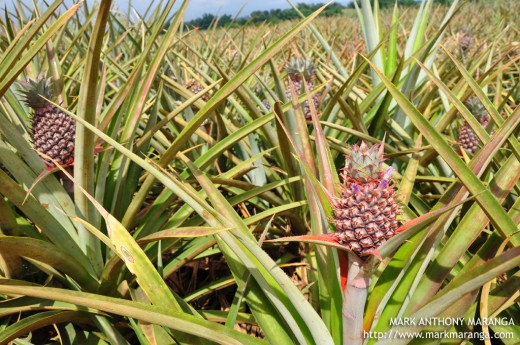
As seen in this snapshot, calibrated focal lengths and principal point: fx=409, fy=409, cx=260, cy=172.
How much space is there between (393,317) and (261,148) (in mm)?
1042

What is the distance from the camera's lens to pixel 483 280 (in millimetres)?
554

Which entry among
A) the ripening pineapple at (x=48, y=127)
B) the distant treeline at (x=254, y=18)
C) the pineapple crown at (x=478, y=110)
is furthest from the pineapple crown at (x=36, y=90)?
the pineapple crown at (x=478, y=110)

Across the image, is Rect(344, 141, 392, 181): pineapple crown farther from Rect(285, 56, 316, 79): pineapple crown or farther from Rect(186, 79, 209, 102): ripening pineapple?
Rect(186, 79, 209, 102): ripening pineapple

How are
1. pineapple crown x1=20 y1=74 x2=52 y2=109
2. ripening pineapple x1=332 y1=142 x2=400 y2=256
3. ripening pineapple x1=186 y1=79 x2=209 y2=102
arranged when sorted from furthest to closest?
ripening pineapple x1=186 y1=79 x2=209 y2=102 < pineapple crown x1=20 y1=74 x2=52 y2=109 < ripening pineapple x1=332 y1=142 x2=400 y2=256

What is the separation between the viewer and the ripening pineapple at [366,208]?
2.07ft

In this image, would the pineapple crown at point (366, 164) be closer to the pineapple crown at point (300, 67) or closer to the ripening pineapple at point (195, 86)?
the pineapple crown at point (300, 67)

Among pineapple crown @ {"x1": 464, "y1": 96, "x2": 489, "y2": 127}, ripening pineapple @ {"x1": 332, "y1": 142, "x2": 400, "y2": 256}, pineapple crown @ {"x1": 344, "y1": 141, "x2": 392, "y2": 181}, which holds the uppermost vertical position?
pineapple crown @ {"x1": 344, "y1": 141, "x2": 392, "y2": 181}

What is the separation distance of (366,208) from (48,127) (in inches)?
33.0

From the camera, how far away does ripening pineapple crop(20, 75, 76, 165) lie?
1.04 metres

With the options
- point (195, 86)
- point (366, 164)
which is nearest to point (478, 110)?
point (366, 164)

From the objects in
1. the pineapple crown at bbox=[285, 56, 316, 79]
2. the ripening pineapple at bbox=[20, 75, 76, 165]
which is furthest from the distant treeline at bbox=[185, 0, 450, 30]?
the ripening pineapple at bbox=[20, 75, 76, 165]

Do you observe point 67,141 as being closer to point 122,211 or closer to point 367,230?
point 122,211

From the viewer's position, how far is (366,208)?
63cm

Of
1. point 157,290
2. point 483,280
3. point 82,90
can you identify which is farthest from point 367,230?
point 82,90
